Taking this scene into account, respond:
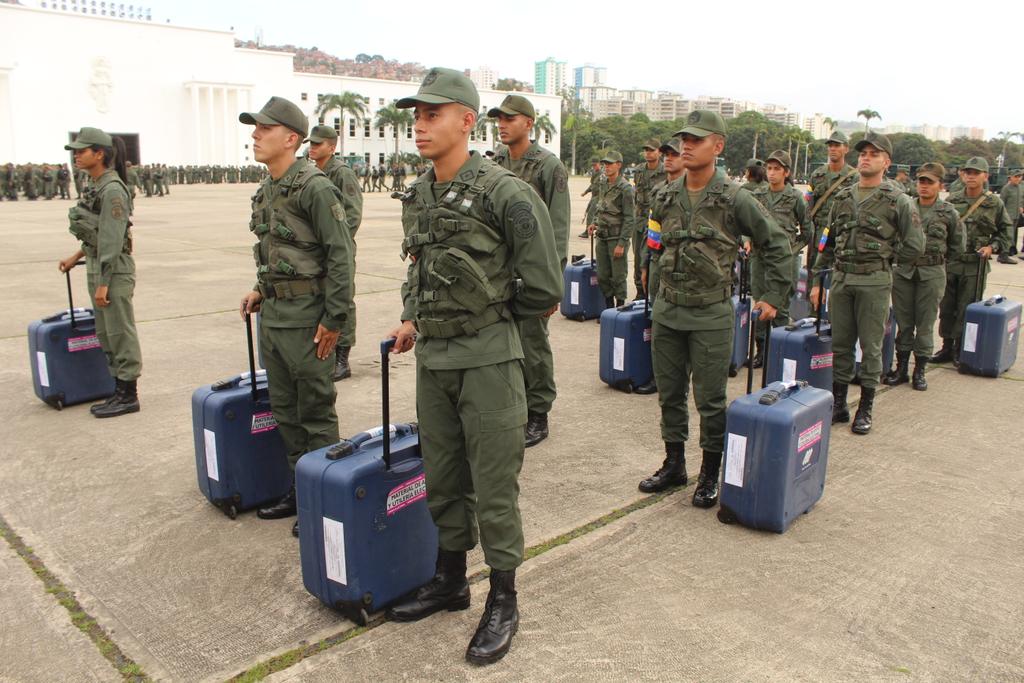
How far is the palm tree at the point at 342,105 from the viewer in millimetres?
74438

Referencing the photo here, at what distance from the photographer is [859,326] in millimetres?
5863

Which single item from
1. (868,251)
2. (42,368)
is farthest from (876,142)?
(42,368)

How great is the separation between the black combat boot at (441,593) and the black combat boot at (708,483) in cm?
162

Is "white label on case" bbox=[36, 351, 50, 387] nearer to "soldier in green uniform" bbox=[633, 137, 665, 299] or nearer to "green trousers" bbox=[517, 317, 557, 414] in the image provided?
"green trousers" bbox=[517, 317, 557, 414]

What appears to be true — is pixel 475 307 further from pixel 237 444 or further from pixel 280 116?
pixel 237 444

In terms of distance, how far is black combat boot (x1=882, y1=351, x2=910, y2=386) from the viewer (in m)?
7.00

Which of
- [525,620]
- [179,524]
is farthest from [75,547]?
[525,620]

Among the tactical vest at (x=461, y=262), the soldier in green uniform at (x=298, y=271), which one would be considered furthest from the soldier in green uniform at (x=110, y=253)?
the tactical vest at (x=461, y=262)

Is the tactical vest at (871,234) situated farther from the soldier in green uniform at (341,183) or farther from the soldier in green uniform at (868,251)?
the soldier in green uniform at (341,183)

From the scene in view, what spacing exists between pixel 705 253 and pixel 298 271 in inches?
83.0

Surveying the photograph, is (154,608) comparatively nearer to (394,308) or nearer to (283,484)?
(283,484)

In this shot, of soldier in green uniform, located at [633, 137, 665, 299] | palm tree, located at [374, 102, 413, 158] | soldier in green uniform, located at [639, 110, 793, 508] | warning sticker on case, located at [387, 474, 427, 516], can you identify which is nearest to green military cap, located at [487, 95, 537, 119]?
soldier in green uniform, located at [639, 110, 793, 508]

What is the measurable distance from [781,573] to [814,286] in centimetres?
381

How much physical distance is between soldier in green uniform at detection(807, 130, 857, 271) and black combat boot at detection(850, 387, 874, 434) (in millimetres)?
2757
